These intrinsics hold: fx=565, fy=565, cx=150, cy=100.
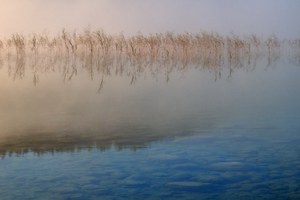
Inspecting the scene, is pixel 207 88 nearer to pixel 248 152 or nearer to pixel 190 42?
pixel 248 152

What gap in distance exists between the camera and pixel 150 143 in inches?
129

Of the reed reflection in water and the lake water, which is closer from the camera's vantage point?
the lake water

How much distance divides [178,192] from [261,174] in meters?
0.46

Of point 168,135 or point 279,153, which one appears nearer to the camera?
point 279,153

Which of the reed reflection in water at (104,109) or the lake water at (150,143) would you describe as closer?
the lake water at (150,143)

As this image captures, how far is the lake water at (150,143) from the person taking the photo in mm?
2385

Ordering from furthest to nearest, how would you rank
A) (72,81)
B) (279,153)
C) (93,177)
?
(72,81) → (279,153) → (93,177)

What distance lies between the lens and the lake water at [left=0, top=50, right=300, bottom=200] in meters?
2.38

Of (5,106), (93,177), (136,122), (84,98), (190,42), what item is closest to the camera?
(93,177)

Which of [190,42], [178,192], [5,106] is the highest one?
[190,42]

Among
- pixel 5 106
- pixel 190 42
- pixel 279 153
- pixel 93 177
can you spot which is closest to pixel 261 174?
pixel 279 153

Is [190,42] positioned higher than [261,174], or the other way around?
[190,42]

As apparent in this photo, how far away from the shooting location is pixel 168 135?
140 inches

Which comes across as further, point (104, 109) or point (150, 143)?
point (104, 109)
